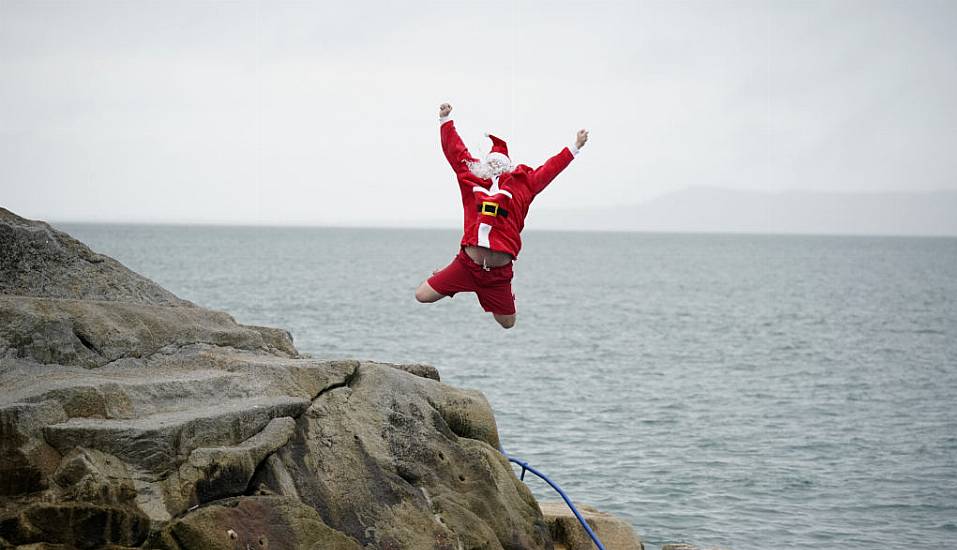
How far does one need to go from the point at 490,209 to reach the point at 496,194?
0.14m

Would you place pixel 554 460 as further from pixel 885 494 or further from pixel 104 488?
pixel 104 488

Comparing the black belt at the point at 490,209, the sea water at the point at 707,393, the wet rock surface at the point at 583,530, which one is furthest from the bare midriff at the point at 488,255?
the sea water at the point at 707,393

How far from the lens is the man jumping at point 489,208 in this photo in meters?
7.93

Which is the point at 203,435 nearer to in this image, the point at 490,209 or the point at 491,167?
the point at 490,209

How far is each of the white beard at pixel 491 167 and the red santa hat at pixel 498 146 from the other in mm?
90

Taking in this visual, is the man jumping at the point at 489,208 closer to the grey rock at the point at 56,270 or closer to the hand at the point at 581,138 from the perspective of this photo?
the hand at the point at 581,138

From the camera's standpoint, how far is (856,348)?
3625cm

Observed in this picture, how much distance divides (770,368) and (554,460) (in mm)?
15383

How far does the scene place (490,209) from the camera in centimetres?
787

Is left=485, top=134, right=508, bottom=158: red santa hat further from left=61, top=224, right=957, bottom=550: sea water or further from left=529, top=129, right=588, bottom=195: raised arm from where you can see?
left=61, top=224, right=957, bottom=550: sea water

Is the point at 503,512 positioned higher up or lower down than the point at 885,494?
higher up

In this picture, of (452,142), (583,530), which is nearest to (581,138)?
(452,142)

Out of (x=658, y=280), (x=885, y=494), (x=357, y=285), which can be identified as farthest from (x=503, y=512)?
A: (x=658, y=280)

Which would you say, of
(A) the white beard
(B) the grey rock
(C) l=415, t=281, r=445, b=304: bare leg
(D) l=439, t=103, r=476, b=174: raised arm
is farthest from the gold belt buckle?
(B) the grey rock
